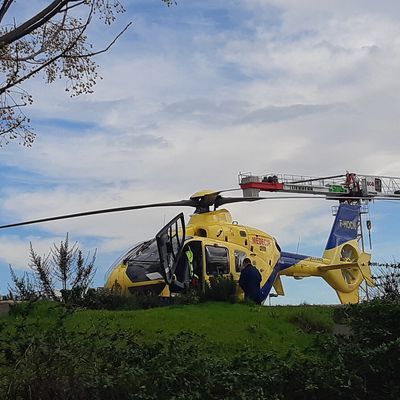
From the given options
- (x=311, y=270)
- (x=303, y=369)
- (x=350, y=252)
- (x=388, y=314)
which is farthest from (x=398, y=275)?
(x=350, y=252)

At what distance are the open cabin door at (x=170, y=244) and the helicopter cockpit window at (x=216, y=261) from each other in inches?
74.5

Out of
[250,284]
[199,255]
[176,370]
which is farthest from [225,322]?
[199,255]

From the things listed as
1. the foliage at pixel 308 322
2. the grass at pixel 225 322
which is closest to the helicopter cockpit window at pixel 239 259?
the grass at pixel 225 322

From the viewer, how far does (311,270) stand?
1021 inches

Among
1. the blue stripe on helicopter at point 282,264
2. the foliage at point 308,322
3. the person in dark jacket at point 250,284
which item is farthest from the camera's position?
the blue stripe on helicopter at point 282,264

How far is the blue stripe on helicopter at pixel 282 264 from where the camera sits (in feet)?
71.4

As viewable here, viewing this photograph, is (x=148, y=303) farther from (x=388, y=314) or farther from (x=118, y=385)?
(x=118, y=385)

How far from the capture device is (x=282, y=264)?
78.9 feet

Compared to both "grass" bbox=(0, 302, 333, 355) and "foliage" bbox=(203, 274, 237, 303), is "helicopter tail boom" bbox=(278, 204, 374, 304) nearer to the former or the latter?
"foliage" bbox=(203, 274, 237, 303)

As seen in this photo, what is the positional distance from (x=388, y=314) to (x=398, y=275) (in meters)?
4.36

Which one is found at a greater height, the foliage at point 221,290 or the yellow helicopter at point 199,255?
the yellow helicopter at point 199,255

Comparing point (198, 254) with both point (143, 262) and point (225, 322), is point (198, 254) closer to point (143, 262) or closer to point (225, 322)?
point (143, 262)

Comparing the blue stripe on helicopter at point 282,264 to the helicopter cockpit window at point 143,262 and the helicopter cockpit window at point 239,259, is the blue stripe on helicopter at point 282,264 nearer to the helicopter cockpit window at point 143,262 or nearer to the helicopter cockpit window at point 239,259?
the helicopter cockpit window at point 239,259

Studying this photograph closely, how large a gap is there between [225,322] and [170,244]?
5.10 metres
